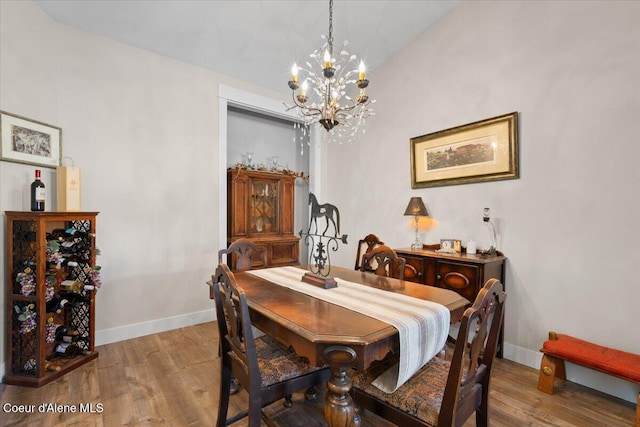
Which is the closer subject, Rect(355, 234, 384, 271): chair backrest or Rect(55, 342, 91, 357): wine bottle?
Rect(55, 342, 91, 357): wine bottle

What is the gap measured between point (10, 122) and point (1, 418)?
201cm

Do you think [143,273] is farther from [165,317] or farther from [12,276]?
[12,276]

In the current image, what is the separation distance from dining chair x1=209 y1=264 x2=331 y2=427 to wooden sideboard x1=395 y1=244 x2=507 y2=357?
1.58 m

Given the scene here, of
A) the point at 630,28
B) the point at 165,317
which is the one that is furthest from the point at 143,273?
the point at 630,28

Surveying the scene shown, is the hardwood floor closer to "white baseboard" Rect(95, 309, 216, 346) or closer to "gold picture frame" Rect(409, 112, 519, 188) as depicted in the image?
"white baseboard" Rect(95, 309, 216, 346)

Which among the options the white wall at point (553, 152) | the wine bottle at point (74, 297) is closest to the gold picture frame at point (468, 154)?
the white wall at point (553, 152)

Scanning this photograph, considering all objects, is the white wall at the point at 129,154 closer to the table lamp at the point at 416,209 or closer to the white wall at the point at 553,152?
the table lamp at the point at 416,209

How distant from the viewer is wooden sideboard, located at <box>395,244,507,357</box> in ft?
8.29

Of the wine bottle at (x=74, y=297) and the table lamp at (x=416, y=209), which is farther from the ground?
the table lamp at (x=416, y=209)

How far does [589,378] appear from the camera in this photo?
7.36 ft

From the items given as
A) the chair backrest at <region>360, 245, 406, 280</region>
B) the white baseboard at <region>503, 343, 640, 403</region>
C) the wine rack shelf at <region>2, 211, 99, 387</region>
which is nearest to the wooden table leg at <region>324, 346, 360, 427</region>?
the chair backrest at <region>360, 245, 406, 280</region>

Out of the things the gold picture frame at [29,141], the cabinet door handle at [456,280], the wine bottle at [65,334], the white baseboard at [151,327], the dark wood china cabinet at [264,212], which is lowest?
the white baseboard at [151,327]

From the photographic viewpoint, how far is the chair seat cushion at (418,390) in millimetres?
1226

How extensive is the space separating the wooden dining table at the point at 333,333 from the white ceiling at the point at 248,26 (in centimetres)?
275
